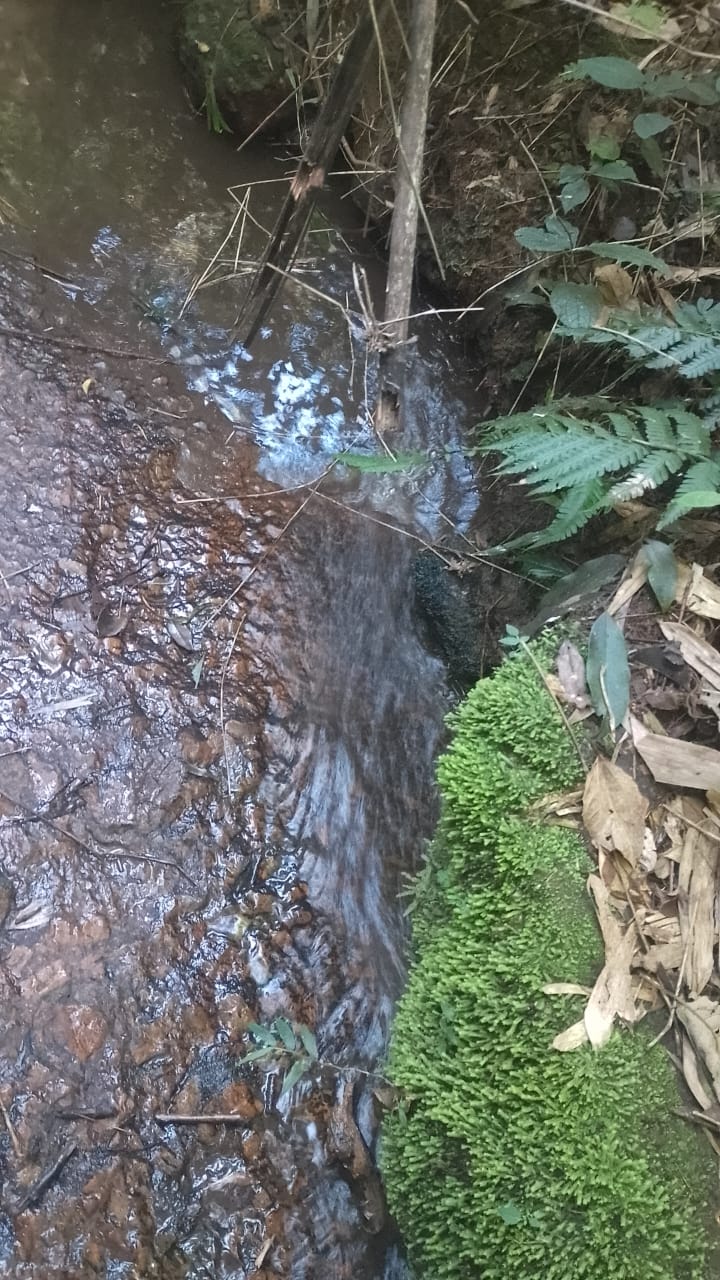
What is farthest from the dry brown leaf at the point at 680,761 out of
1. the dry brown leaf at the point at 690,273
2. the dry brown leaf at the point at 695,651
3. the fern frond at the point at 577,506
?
the dry brown leaf at the point at 690,273

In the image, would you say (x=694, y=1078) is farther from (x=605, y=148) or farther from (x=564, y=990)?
(x=605, y=148)

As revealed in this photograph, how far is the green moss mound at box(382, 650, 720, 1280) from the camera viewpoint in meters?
1.58

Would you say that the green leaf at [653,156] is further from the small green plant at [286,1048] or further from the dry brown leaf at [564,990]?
the small green plant at [286,1048]

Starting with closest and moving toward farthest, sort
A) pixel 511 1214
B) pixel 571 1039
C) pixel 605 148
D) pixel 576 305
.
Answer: pixel 511 1214 → pixel 571 1039 → pixel 576 305 → pixel 605 148

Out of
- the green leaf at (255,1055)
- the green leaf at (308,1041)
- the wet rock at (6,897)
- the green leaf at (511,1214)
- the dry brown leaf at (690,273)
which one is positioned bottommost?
the green leaf at (511,1214)

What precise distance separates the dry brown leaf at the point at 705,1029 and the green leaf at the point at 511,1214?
500 millimetres

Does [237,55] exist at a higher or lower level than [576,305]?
higher

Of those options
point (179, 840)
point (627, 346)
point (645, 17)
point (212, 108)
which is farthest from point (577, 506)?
point (212, 108)

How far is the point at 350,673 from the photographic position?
271 centimetres

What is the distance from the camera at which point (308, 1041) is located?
2082 mm

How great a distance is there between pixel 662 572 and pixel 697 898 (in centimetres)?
85

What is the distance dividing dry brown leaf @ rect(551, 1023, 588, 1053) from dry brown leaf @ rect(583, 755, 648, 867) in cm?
40

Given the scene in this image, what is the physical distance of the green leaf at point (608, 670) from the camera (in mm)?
1961

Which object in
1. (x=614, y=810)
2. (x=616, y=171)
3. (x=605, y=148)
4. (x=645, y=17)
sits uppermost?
(x=645, y=17)
